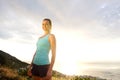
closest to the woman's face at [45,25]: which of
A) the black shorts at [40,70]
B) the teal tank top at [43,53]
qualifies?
the teal tank top at [43,53]

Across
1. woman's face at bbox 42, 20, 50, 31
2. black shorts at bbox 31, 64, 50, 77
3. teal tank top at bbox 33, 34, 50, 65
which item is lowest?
black shorts at bbox 31, 64, 50, 77

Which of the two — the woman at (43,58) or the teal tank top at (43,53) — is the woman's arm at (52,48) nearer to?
the woman at (43,58)

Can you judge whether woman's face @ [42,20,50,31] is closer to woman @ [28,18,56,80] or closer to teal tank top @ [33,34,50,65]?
woman @ [28,18,56,80]

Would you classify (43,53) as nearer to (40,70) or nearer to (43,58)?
(43,58)

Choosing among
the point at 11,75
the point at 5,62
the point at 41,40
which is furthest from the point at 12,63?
the point at 41,40

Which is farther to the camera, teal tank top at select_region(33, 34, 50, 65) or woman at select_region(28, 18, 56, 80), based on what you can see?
teal tank top at select_region(33, 34, 50, 65)

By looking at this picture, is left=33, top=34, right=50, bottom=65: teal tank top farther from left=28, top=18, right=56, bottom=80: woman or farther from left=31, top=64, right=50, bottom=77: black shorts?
left=31, top=64, right=50, bottom=77: black shorts

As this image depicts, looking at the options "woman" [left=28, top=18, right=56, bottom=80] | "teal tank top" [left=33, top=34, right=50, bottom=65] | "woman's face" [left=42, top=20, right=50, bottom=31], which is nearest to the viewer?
"woman" [left=28, top=18, right=56, bottom=80]

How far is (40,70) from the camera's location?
8.38 meters

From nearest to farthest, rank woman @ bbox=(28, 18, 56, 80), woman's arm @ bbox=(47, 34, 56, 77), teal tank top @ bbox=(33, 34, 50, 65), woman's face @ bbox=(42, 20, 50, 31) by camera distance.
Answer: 1. woman's arm @ bbox=(47, 34, 56, 77)
2. woman @ bbox=(28, 18, 56, 80)
3. teal tank top @ bbox=(33, 34, 50, 65)
4. woman's face @ bbox=(42, 20, 50, 31)

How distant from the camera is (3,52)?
85.0ft

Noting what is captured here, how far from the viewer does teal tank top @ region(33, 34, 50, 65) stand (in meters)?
8.45

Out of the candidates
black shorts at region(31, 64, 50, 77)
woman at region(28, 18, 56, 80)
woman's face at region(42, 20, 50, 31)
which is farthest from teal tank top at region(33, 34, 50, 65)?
woman's face at region(42, 20, 50, 31)

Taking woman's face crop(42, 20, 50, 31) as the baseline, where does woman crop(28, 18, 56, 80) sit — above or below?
below
